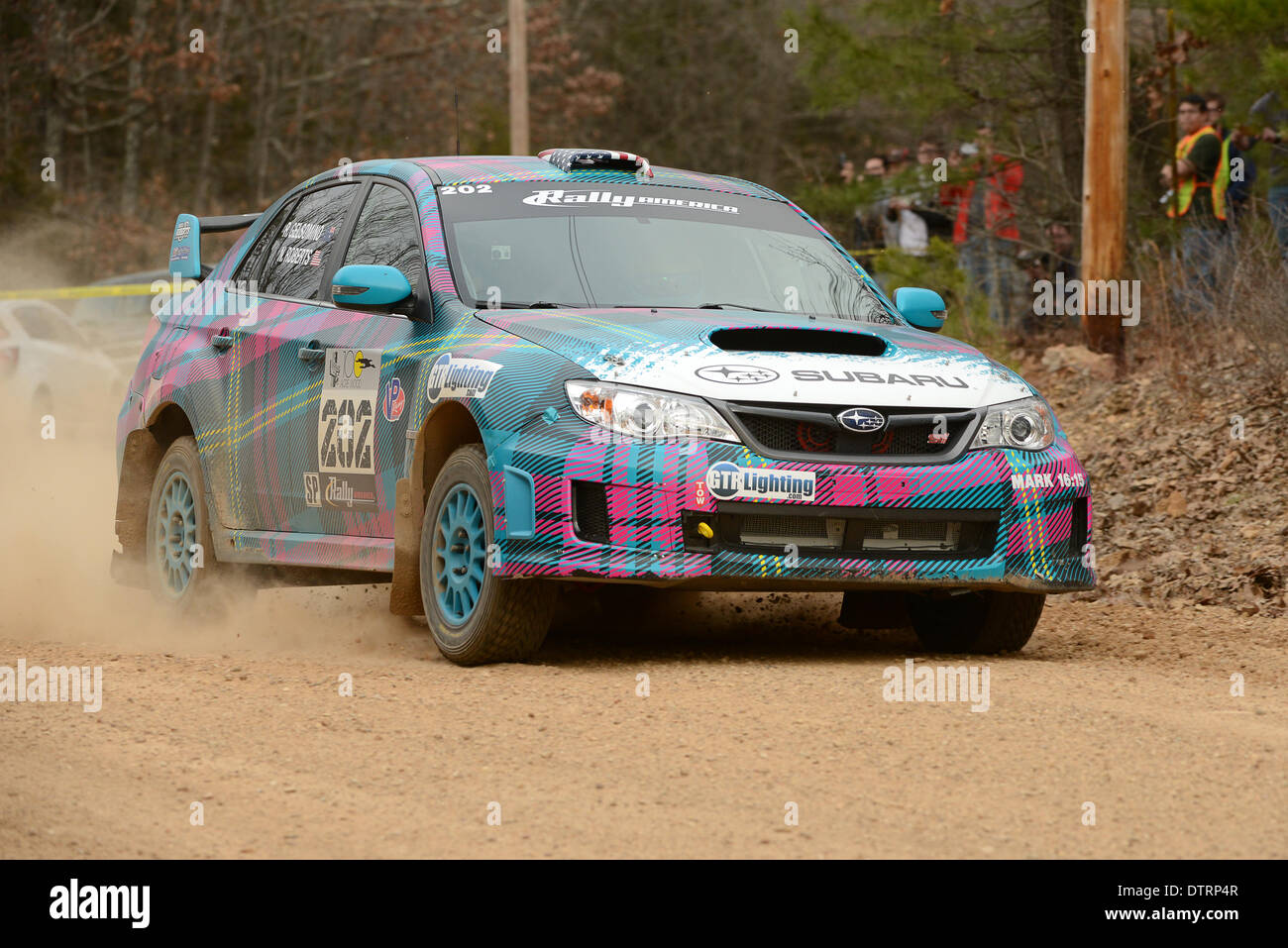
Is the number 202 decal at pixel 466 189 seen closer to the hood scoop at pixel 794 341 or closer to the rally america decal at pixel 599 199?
the rally america decal at pixel 599 199

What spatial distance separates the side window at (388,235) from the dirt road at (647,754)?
153cm

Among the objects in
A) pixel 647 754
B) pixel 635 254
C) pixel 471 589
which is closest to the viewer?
pixel 647 754

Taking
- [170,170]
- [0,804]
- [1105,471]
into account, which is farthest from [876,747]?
[170,170]

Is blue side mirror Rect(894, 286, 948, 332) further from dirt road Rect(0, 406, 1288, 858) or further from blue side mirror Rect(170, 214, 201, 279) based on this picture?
blue side mirror Rect(170, 214, 201, 279)

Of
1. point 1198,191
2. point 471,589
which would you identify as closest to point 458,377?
point 471,589

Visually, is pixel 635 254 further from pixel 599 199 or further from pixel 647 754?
pixel 647 754

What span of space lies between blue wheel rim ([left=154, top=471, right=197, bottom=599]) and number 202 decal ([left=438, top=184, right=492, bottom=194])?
2019mm

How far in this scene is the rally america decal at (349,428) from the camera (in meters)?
7.85

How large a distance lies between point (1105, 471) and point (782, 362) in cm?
602

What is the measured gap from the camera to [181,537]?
31.0ft

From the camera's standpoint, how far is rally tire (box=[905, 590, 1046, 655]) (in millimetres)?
7801

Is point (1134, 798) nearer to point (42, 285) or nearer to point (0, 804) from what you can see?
point (0, 804)

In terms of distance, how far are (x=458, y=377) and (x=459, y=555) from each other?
63 centimetres

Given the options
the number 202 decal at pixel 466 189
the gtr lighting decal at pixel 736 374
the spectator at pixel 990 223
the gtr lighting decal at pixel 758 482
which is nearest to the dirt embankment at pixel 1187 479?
the spectator at pixel 990 223
